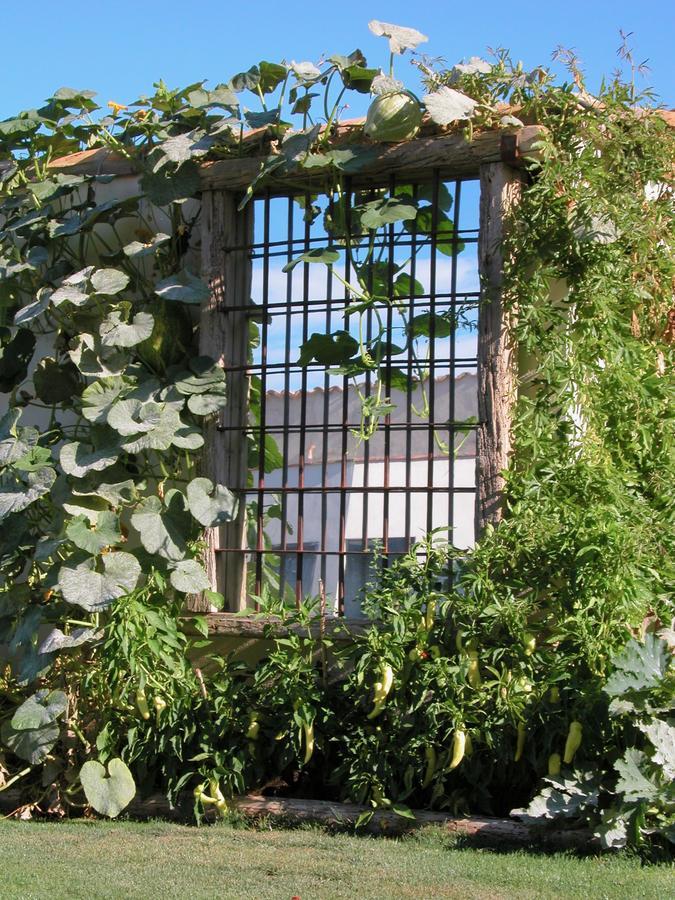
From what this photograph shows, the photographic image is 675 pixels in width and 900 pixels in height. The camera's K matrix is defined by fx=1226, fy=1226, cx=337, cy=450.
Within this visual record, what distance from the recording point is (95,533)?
16.1 ft

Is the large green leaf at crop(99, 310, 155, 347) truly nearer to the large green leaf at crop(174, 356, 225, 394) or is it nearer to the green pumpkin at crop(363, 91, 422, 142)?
the large green leaf at crop(174, 356, 225, 394)

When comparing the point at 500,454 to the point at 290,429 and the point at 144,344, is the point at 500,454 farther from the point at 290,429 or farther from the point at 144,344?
the point at 144,344

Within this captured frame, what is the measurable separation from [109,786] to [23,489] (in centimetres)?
127

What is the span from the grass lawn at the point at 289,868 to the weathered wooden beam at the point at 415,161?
8.72ft

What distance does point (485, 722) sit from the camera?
428 cm

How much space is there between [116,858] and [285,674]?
3.27ft

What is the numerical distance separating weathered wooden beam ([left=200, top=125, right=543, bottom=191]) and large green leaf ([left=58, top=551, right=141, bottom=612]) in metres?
1.79

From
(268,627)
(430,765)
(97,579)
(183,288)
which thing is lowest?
(430,765)

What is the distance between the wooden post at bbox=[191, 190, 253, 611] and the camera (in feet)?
18.1

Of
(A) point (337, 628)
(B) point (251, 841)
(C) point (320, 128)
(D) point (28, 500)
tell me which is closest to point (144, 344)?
(D) point (28, 500)

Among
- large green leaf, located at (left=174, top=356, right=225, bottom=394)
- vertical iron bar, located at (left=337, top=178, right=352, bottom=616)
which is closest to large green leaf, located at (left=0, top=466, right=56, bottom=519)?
large green leaf, located at (left=174, top=356, right=225, bottom=394)

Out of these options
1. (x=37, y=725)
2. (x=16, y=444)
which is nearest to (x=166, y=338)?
(x=16, y=444)

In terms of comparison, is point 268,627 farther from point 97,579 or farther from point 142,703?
point 97,579

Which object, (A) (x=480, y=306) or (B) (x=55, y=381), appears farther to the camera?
(B) (x=55, y=381)
